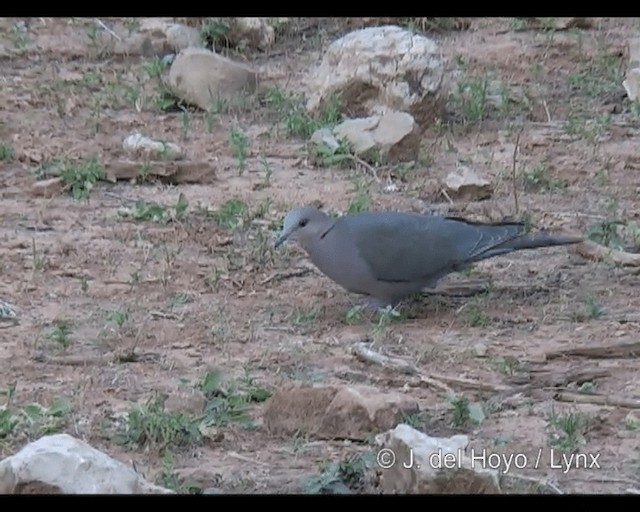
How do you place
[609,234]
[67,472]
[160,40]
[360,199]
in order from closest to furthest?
1. [67,472]
2. [609,234]
3. [360,199]
4. [160,40]

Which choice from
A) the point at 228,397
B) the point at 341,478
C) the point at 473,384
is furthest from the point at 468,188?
the point at 341,478

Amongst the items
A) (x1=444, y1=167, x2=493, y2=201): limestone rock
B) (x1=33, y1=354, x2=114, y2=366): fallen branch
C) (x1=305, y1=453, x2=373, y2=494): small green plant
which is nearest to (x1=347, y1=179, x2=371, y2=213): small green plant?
(x1=444, y1=167, x2=493, y2=201): limestone rock

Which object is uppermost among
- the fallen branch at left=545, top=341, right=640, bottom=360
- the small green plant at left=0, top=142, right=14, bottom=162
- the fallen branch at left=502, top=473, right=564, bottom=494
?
the fallen branch at left=502, top=473, right=564, bottom=494

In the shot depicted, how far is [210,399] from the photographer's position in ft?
13.6

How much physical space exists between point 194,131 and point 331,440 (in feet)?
11.8

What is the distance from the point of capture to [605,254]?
5.59m

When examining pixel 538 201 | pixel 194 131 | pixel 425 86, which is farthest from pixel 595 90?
pixel 194 131

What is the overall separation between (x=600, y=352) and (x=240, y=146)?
2693 millimetres

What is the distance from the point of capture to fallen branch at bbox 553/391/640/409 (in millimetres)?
4098

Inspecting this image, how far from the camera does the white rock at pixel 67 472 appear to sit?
3100mm

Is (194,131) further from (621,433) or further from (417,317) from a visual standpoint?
(621,433)

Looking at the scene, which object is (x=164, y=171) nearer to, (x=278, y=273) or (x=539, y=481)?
(x=278, y=273)

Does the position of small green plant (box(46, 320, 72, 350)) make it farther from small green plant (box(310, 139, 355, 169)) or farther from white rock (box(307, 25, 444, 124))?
white rock (box(307, 25, 444, 124))

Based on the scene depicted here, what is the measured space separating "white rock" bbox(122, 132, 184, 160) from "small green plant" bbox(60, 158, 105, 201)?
277 mm
